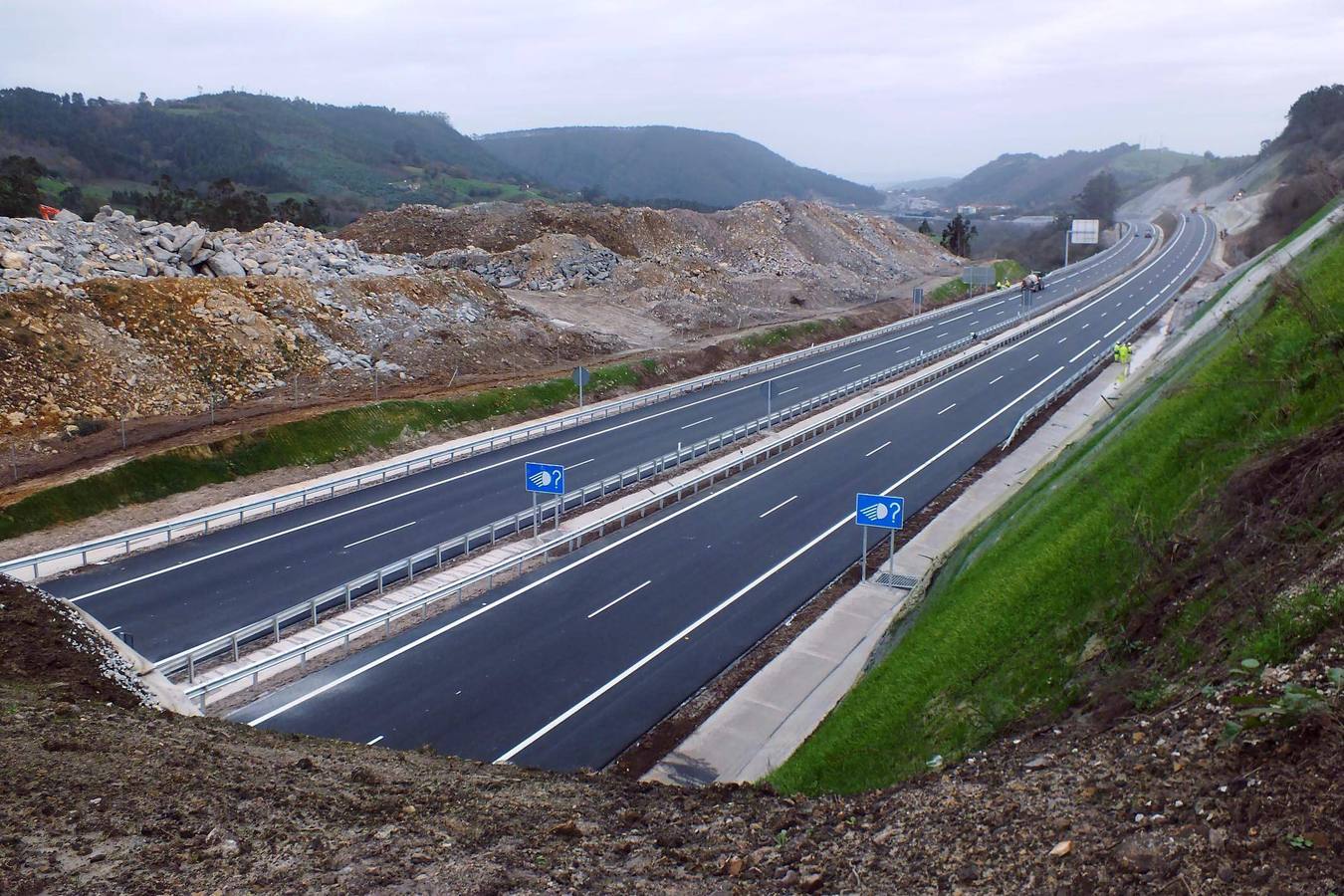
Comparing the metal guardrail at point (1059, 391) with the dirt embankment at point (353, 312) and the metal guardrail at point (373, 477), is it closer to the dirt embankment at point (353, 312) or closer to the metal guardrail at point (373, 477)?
the metal guardrail at point (373, 477)

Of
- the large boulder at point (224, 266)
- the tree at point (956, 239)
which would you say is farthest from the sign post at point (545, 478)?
the tree at point (956, 239)

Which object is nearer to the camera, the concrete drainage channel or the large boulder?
the concrete drainage channel

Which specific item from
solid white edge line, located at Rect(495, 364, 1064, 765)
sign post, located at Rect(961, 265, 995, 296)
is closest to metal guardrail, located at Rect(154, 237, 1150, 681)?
solid white edge line, located at Rect(495, 364, 1064, 765)

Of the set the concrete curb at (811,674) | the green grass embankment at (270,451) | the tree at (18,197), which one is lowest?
the concrete curb at (811,674)

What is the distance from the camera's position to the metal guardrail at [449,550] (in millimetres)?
18402

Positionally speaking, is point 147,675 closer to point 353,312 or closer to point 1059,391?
point 353,312

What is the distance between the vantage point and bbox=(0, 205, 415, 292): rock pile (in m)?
40.9

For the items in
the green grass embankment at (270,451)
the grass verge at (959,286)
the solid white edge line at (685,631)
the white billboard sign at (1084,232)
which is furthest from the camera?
the white billboard sign at (1084,232)

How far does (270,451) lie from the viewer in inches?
1289

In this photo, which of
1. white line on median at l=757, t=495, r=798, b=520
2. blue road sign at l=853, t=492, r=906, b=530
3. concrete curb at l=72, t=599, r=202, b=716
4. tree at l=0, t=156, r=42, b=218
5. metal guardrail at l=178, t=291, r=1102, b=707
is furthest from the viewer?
tree at l=0, t=156, r=42, b=218

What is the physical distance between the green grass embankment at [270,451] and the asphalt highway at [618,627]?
12547 millimetres

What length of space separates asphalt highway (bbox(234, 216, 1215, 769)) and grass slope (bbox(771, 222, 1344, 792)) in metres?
4.71

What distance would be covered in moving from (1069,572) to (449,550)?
53.9 ft

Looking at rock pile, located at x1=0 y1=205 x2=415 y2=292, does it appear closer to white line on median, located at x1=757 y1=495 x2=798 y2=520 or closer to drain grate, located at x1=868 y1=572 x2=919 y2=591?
white line on median, located at x1=757 y1=495 x2=798 y2=520
